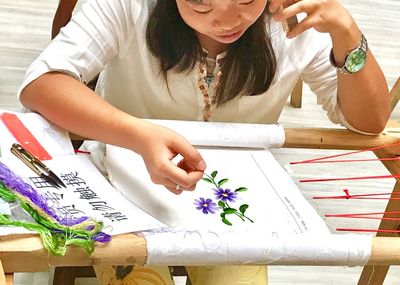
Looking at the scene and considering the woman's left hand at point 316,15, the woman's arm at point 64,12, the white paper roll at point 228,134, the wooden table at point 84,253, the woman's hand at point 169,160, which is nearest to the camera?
the wooden table at point 84,253

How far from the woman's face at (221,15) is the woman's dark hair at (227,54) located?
A: 12 cm

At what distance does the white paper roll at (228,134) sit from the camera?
45.6 inches

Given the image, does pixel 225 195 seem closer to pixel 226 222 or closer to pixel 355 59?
pixel 226 222

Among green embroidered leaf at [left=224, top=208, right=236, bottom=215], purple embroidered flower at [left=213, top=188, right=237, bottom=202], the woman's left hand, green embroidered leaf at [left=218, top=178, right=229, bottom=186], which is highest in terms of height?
the woman's left hand

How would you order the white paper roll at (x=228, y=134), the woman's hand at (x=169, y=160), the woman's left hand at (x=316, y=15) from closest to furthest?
the woman's hand at (x=169, y=160)
the woman's left hand at (x=316, y=15)
the white paper roll at (x=228, y=134)

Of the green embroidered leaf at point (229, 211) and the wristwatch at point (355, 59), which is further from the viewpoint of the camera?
the wristwatch at point (355, 59)

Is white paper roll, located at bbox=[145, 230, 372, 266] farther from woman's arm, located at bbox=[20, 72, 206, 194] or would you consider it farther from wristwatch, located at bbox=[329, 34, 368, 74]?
wristwatch, located at bbox=[329, 34, 368, 74]

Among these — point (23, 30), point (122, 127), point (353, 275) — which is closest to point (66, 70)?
point (122, 127)

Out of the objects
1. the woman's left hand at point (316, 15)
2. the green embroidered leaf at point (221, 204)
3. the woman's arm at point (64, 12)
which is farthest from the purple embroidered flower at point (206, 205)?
the woman's arm at point (64, 12)

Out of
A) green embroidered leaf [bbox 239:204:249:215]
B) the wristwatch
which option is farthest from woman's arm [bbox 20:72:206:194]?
the wristwatch

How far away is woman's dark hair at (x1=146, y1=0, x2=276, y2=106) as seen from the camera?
120 cm

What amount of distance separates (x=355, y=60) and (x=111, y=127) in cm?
40

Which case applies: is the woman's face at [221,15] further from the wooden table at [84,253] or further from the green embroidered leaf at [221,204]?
the wooden table at [84,253]

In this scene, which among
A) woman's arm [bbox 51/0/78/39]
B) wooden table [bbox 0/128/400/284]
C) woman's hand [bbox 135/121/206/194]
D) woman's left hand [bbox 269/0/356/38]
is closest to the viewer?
wooden table [bbox 0/128/400/284]
